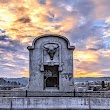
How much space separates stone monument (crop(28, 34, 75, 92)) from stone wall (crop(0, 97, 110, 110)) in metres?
3.16

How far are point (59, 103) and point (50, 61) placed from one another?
155 inches

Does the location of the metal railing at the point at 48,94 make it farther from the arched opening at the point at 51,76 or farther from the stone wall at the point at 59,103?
the arched opening at the point at 51,76

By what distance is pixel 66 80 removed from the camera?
17.6m

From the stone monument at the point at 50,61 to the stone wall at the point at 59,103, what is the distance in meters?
3.16

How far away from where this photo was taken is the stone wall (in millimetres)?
14109

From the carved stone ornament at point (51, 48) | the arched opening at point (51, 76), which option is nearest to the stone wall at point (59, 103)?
the arched opening at point (51, 76)

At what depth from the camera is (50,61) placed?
17.5 meters

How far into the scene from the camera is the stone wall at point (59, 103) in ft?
46.3

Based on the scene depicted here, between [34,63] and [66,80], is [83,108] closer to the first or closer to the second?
[66,80]

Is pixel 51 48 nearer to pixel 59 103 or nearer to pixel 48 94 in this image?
pixel 48 94

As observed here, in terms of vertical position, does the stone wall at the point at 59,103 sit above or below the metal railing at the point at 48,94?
below

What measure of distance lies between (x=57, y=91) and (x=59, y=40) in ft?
10.7

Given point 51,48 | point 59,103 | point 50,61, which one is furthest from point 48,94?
point 51,48

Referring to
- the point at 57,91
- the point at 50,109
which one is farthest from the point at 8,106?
the point at 57,91
